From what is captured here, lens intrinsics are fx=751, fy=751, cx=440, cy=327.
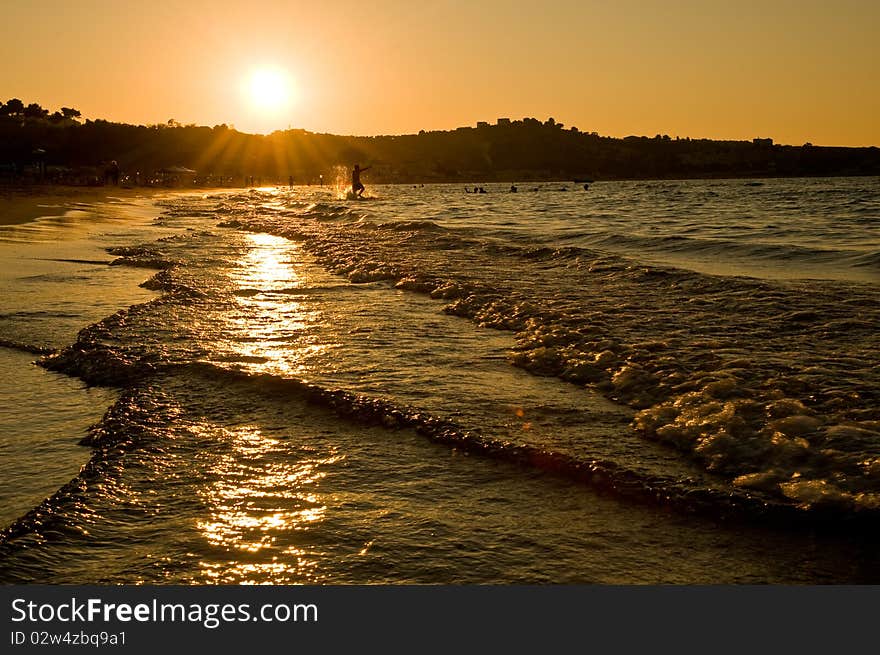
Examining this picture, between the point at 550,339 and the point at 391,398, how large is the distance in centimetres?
230

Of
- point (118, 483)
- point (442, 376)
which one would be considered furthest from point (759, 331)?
point (118, 483)

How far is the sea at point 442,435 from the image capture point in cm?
318

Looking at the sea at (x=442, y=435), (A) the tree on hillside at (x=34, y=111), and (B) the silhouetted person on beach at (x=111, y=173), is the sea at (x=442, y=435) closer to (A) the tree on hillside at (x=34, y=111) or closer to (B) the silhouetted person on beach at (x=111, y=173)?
(B) the silhouetted person on beach at (x=111, y=173)

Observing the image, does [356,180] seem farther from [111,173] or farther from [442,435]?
[442,435]

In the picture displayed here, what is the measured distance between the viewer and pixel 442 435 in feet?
15.0

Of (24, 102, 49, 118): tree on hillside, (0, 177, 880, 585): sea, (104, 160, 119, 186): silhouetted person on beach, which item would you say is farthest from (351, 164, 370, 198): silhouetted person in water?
(24, 102, 49, 118): tree on hillside

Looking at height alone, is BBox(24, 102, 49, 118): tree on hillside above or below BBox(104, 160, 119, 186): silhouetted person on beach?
above

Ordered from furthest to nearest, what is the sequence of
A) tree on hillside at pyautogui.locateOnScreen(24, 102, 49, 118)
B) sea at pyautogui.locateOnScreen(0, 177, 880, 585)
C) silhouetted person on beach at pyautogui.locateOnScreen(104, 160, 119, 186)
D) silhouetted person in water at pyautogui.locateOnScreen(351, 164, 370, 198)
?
1. tree on hillside at pyautogui.locateOnScreen(24, 102, 49, 118)
2. silhouetted person on beach at pyautogui.locateOnScreen(104, 160, 119, 186)
3. silhouetted person in water at pyautogui.locateOnScreen(351, 164, 370, 198)
4. sea at pyautogui.locateOnScreen(0, 177, 880, 585)

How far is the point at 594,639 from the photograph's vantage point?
8.60ft

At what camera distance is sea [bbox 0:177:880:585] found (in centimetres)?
318

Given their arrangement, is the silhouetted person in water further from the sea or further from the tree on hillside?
the tree on hillside

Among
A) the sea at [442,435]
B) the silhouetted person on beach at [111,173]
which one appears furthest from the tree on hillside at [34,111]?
the sea at [442,435]

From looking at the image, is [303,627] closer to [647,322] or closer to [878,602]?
[878,602]

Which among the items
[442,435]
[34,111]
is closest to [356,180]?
[442,435]
